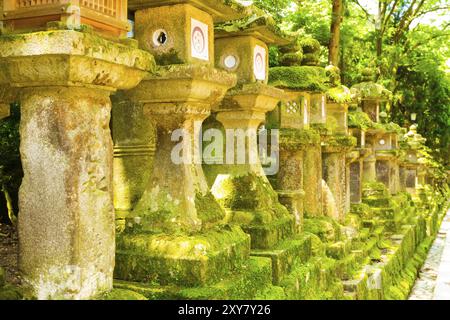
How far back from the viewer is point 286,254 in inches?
231

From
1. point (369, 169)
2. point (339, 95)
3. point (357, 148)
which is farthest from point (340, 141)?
point (369, 169)

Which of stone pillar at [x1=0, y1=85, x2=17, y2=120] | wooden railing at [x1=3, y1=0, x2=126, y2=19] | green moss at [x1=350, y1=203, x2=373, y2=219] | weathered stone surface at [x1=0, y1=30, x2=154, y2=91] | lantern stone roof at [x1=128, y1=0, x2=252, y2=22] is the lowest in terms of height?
green moss at [x1=350, y1=203, x2=373, y2=219]

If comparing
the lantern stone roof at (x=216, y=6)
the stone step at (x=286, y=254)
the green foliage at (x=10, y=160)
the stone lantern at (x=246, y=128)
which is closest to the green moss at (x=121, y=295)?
the stone step at (x=286, y=254)

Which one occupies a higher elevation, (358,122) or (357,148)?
(358,122)

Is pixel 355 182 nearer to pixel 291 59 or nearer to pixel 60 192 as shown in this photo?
pixel 291 59

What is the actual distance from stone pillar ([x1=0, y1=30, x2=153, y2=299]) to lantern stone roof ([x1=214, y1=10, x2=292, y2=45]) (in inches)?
103

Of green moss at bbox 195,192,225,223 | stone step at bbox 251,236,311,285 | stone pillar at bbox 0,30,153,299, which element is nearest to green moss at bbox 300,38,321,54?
stone step at bbox 251,236,311,285

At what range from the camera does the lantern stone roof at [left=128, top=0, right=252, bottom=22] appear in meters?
4.73

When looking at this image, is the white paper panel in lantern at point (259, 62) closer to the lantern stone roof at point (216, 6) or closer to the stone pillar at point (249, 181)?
the stone pillar at point (249, 181)

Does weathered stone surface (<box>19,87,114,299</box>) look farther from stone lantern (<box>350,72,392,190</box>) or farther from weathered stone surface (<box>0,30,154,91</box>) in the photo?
stone lantern (<box>350,72,392,190</box>)

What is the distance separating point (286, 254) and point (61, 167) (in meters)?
3.10
